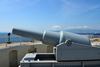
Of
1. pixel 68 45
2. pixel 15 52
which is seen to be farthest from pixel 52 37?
pixel 15 52

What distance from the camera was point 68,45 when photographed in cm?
372

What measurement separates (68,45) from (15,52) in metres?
4.83

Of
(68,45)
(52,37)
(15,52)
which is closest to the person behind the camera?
(68,45)

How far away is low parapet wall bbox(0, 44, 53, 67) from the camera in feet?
19.7

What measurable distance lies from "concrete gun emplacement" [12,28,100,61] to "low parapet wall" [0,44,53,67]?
9.06 feet

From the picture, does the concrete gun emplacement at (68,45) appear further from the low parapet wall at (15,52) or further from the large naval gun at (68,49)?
the low parapet wall at (15,52)

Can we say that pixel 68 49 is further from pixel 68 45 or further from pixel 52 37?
pixel 52 37

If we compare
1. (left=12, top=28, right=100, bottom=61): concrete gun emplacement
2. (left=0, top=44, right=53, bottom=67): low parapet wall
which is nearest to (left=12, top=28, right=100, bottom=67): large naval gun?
(left=12, top=28, right=100, bottom=61): concrete gun emplacement

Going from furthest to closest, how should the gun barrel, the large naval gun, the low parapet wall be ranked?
the low parapet wall < the gun barrel < the large naval gun

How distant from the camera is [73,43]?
3736 millimetres

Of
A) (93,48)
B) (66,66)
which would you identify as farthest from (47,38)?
(93,48)

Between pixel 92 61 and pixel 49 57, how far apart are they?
214 cm

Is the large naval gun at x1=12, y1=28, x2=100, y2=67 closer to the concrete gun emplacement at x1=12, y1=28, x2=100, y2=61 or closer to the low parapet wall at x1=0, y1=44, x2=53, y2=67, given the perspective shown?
the concrete gun emplacement at x1=12, y1=28, x2=100, y2=61

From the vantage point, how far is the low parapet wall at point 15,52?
236 inches
